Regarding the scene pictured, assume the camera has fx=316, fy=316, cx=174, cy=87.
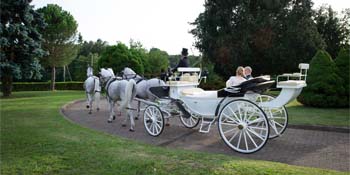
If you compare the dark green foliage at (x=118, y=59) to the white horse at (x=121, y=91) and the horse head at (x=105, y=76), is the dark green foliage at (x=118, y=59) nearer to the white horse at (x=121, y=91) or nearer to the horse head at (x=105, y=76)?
the horse head at (x=105, y=76)

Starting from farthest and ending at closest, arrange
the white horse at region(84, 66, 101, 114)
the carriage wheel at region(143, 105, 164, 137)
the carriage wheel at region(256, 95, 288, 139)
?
the white horse at region(84, 66, 101, 114) → the carriage wheel at region(143, 105, 164, 137) → the carriage wheel at region(256, 95, 288, 139)

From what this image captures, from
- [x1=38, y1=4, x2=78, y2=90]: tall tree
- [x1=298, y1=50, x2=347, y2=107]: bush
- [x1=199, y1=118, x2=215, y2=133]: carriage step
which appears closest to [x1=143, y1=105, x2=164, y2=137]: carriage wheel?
[x1=199, y1=118, x2=215, y2=133]: carriage step

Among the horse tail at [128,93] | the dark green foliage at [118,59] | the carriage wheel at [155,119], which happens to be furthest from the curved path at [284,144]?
the dark green foliage at [118,59]

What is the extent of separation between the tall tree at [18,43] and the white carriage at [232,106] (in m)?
14.4

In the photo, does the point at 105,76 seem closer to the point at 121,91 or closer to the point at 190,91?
the point at 121,91

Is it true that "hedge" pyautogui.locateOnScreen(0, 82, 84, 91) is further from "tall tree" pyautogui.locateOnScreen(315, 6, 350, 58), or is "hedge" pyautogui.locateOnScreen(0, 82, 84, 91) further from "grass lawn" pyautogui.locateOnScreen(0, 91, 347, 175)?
"grass lawn" pyautogui.locateOnScreen(0, 91, 347, 175)

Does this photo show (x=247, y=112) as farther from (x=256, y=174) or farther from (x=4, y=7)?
(x=4, y=7)

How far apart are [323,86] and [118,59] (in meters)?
18.0

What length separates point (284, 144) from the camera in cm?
707

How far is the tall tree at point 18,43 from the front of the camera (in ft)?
63.4

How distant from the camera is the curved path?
5844 mm

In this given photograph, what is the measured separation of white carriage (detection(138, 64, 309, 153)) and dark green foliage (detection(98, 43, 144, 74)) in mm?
19244

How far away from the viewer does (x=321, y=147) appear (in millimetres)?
6824

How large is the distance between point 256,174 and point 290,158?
6.58 feet
